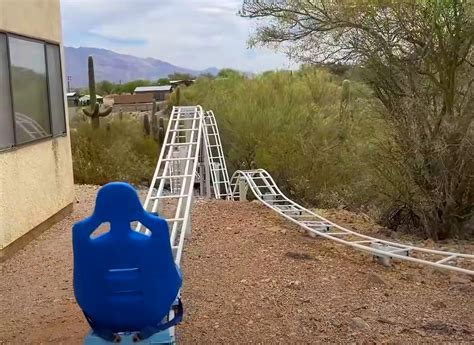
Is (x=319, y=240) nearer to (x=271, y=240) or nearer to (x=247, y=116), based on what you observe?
(x=271, y=240)

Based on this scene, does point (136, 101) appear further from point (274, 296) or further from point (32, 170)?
point (274, 296)

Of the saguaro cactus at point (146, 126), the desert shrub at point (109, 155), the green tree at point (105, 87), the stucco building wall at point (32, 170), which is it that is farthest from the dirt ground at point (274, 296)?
the green tree at point (105, 87)

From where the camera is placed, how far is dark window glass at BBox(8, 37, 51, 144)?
22.8ft

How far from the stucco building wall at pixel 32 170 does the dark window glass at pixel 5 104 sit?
128 millimetres

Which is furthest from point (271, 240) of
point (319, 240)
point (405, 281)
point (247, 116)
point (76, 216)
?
point (247, 116)

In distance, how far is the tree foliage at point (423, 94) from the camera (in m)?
8.20

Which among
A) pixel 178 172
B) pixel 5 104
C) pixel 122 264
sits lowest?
pixel 178 172

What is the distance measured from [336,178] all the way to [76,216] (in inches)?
313

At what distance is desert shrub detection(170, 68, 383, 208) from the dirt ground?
492 cm

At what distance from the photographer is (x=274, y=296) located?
5.00m

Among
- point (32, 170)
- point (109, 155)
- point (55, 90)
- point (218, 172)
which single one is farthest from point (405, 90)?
point (109, 155)

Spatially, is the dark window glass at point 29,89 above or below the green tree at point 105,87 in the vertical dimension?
above

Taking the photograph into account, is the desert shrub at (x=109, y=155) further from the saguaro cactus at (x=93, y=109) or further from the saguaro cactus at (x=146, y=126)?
the saguaro cactus at (x=146, y=126)

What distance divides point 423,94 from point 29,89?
536 centimetres
